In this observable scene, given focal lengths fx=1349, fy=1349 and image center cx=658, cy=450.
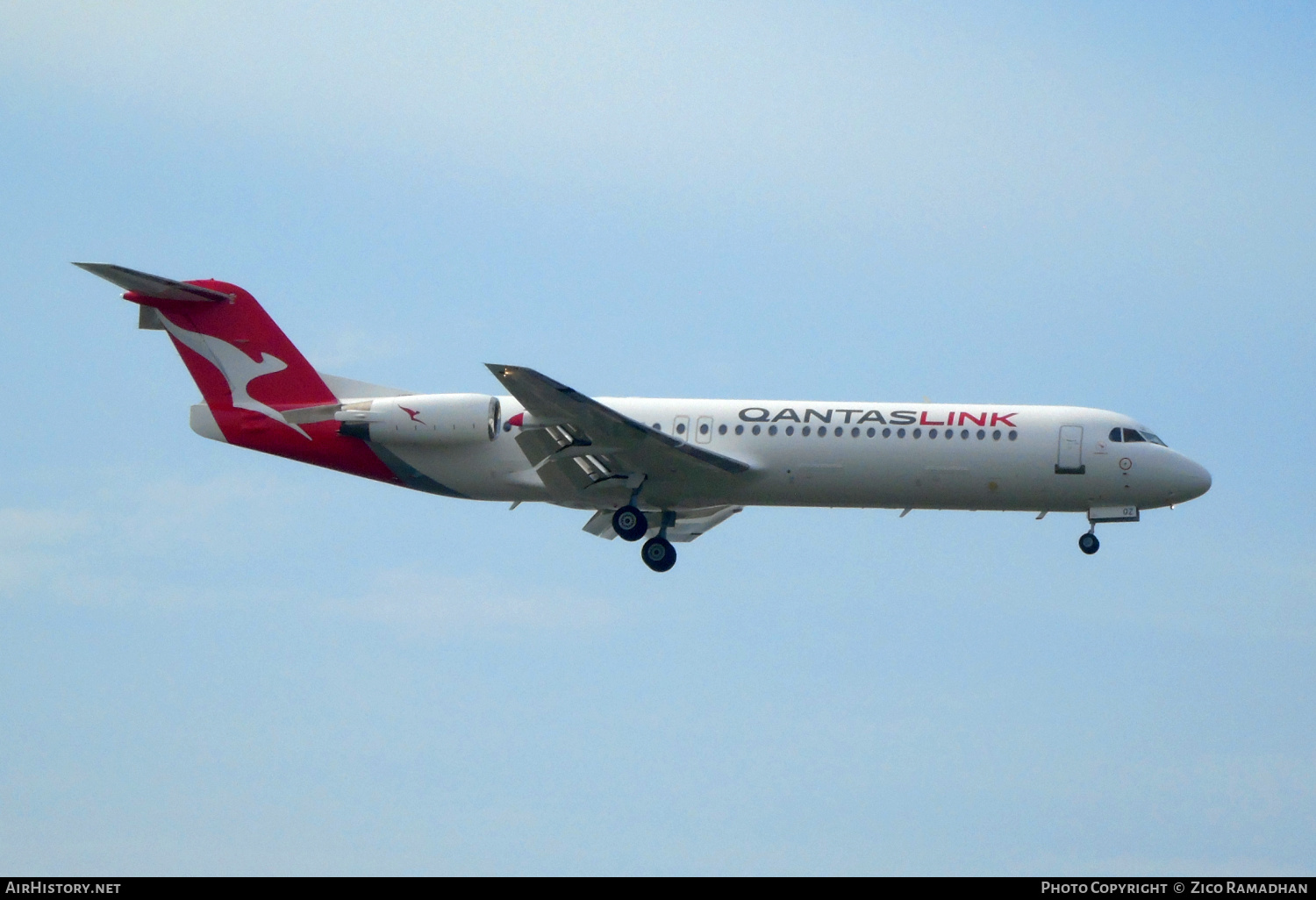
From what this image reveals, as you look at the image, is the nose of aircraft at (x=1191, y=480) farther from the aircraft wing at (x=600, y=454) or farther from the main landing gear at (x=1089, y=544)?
the aircraft wing at (x=600, y=454)

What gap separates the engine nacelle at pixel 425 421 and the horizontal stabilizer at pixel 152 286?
500cm

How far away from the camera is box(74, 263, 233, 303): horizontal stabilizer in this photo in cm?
3016

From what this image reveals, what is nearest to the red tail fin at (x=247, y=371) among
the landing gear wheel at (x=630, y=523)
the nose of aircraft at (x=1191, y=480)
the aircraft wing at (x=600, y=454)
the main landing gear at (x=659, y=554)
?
the aircraft wing at (x=600, y=454)

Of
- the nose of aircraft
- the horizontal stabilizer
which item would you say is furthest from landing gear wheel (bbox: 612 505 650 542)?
the nose of aircraft

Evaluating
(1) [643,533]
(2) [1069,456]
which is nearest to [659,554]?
(1) [643,533]

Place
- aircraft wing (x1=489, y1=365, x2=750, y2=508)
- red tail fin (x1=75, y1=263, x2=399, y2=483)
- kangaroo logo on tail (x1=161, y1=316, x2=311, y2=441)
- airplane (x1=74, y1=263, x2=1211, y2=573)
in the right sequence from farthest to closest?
1. kangaroo logo on tail (x1=161, y1=316, x2=311, y2=441)
2. red tail fin (x1=75, y1=263, x2=399, y2=483)
3. airplane (x1=74, y1=263, x2=1211, y2=573)
4. aircraft wing (x1=489, y1=365, x2=750, y2=508)

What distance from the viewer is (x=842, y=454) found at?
29.6 m

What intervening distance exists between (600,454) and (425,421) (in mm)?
3948

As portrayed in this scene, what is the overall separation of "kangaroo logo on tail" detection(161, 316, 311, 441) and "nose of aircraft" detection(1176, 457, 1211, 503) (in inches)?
804

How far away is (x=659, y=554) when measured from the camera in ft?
103

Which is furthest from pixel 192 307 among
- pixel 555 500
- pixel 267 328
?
pixel 555 500

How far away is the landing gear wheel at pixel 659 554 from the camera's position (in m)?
31.4

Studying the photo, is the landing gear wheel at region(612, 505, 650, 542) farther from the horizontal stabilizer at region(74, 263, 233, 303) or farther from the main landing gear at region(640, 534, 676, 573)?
the horizontal stabilizer at region(74, 263, 233, 303)
